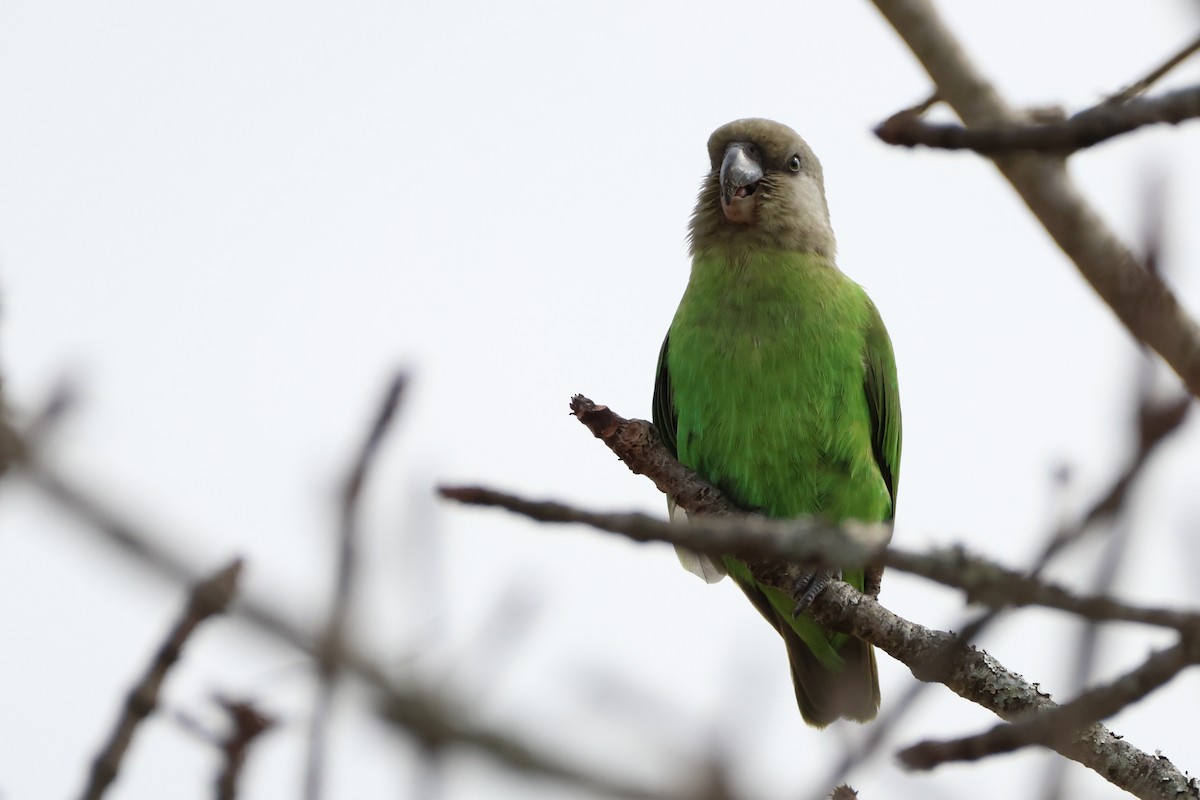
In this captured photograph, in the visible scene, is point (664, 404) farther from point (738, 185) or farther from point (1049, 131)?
point (1049, 131)

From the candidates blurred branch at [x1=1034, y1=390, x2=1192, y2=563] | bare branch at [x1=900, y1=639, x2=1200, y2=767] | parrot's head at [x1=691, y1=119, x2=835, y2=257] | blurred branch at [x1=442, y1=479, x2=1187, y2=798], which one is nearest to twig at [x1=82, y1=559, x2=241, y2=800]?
bare branch at [x1=900, y1=639, x2=1200, y2=767]

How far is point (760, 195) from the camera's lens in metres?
6.55

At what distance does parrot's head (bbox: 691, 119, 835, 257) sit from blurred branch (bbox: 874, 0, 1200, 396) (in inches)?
125

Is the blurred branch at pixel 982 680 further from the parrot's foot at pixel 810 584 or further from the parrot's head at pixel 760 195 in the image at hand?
the parrot's head at pixel 760 195

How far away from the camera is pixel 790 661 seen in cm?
643

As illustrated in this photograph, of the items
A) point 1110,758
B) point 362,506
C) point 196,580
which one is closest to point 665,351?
point 1110,758

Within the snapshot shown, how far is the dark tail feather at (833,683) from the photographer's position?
20.4 ft

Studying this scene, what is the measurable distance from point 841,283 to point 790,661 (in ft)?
6.21

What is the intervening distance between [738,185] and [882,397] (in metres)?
1.29

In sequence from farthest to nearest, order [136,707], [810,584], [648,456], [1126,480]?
[648,456] < [810,584] < [136,707] < [1126,480]

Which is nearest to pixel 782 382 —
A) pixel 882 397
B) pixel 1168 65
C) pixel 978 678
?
pixel 882 397

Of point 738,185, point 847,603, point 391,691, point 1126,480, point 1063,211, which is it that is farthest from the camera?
point 738,185

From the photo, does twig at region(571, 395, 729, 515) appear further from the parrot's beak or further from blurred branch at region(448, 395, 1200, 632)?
blurred branch at region(448, 395, 1200, 632)

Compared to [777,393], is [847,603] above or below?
below
